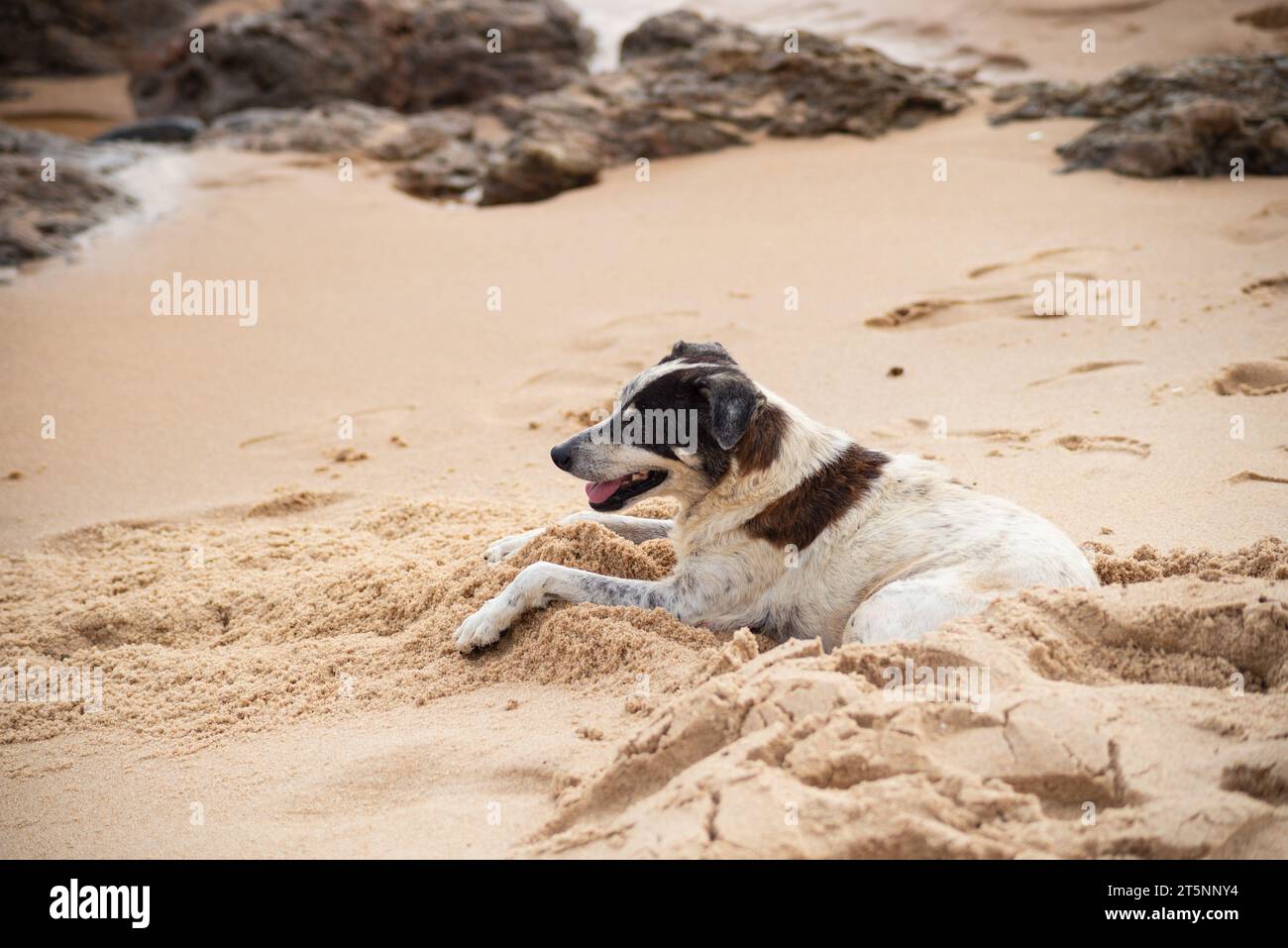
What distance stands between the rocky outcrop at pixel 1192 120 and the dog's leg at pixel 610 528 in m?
7.11

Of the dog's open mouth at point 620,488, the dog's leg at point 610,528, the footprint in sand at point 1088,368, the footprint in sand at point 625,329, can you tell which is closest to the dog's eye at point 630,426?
the dog's open mouth at point 620,488

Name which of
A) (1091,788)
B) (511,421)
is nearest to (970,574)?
(1091,788)

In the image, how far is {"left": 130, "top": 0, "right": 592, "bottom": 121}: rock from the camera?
52.4 feet

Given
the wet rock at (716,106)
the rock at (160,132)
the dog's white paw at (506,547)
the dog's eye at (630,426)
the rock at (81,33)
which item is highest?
the rock at (81,33)

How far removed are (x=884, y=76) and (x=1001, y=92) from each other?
1.49m

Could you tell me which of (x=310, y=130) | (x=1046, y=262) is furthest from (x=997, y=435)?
(x=310, y=130)

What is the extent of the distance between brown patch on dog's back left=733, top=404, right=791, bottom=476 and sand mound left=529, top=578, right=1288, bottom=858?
123 cm

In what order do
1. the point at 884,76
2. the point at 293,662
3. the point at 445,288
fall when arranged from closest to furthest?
the point at 293,662, the point at 445,288, the point at 884,76

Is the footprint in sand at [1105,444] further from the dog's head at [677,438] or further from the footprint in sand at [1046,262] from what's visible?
the footprint in sand at [1046,262]

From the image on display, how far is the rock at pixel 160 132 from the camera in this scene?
14430 millimetres

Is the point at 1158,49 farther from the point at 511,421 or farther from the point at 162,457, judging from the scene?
the point at 162,457

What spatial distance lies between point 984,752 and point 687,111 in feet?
34.0

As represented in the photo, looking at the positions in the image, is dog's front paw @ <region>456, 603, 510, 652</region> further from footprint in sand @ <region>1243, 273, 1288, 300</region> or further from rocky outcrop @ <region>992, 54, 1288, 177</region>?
rocky outcrop @ <region>992, 54, 1288, 177</region>
